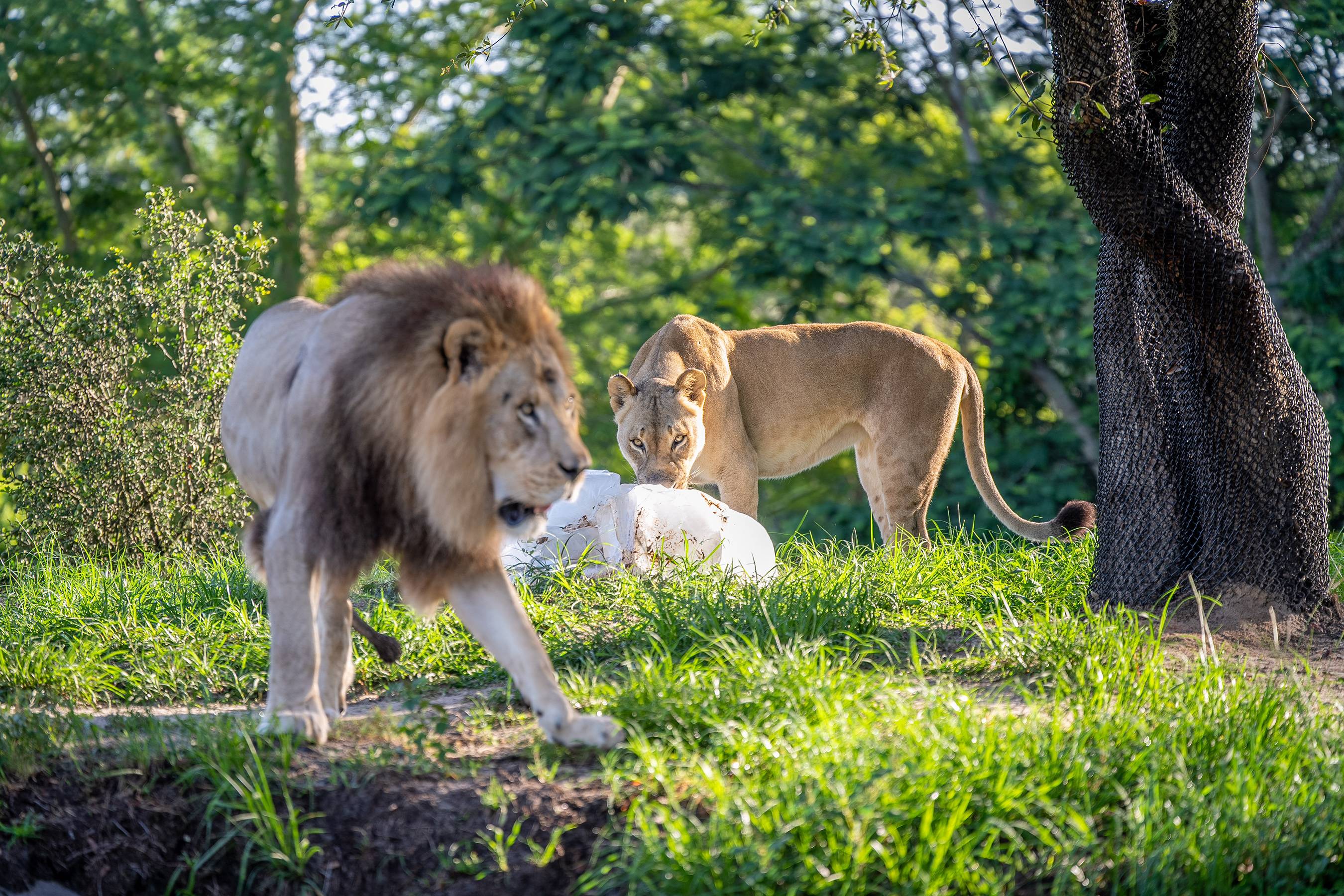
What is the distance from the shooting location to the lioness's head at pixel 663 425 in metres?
6.85

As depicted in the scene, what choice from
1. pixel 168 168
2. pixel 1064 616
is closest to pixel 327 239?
pixel 168 168

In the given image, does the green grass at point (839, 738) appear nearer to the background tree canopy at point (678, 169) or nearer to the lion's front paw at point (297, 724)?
the lion's front paw at point (297, 724)

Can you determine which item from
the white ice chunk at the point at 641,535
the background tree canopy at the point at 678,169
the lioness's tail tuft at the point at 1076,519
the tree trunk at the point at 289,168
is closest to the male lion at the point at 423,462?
the white ice chunk at the point at 641,535

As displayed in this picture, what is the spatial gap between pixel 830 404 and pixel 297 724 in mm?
4890

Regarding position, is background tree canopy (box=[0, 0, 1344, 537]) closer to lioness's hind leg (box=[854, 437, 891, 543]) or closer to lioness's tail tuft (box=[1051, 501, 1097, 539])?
lioness's hind leg (box=[854, 437, 891, 543])

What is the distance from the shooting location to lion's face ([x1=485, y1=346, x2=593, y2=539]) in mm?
3273

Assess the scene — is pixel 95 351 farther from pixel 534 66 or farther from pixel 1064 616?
pixel 534 66

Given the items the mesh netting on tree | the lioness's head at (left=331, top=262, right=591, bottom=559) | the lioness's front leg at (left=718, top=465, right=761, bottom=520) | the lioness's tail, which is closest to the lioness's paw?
the lioness's head at (left=331, top=262, right=591, bottom=559)

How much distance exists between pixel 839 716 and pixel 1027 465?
9.19 metres

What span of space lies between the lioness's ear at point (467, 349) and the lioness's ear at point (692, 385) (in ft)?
11.6

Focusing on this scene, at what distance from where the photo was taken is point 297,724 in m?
3.58

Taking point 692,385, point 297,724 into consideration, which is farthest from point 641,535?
point 297,724

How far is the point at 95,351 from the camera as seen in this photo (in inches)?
272

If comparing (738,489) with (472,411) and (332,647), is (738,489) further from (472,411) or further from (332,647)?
(472,411)
